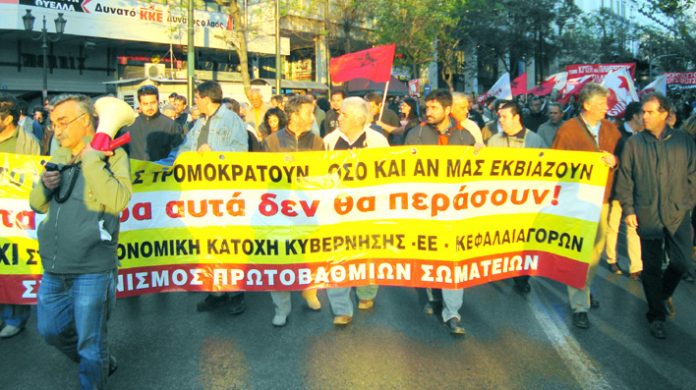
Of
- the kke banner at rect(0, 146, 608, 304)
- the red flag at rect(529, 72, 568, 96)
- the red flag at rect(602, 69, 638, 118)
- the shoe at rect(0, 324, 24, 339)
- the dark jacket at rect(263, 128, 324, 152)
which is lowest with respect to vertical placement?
the shoe at rect(0, 324, 24, 339)

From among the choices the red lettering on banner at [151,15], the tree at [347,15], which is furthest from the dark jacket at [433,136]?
the red lettering on banner at [151,15]

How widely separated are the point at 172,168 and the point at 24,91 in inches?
1088

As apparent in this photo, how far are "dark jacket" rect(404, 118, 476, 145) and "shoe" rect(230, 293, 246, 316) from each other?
6.51ft

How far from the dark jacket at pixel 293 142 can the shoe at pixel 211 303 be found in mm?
1381

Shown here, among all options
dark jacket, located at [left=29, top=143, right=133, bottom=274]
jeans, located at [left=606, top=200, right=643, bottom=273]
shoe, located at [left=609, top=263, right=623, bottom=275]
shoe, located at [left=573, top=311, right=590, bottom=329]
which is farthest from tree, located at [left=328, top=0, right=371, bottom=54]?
dark jacket, located at [left=29, top=143, right=133, bottom=274]

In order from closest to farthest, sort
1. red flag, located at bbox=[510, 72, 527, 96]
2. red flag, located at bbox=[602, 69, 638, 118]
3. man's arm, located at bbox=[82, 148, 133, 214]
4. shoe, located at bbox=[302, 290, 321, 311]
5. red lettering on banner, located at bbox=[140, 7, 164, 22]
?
1. man's arm, located at bbox=[82, 148, 133, 214]
2. shoe, located at bbox=[302, 290, 321, 311]
3. red flag, located at bbox=[602, 69, 638, 118]
4. red flag, located at bbox=[510, 72, 527, 96]
5. red lettering on banner, located at bbox=[140, 7, 164, 22]

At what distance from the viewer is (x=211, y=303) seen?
5.62 meters

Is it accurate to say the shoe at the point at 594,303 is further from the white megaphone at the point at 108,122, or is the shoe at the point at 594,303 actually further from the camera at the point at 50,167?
the camera at the point at 50,167

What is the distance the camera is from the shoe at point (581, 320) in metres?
5.08

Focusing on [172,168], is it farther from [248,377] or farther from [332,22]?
[332,22]

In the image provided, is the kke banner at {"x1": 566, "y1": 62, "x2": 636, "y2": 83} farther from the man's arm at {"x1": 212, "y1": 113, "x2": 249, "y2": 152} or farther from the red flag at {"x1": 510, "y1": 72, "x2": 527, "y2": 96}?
the man's arm at {"x1": 212, "y1": 113, "x2": 249, "y2": 152}

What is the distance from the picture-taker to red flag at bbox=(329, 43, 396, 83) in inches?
350

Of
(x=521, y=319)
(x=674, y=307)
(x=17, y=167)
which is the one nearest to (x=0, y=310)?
(x=17, y=167)

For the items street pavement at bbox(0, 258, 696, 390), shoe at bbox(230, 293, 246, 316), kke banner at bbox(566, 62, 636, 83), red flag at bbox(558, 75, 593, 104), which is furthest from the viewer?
red flag at bbox(558, 75, 593, 104)
